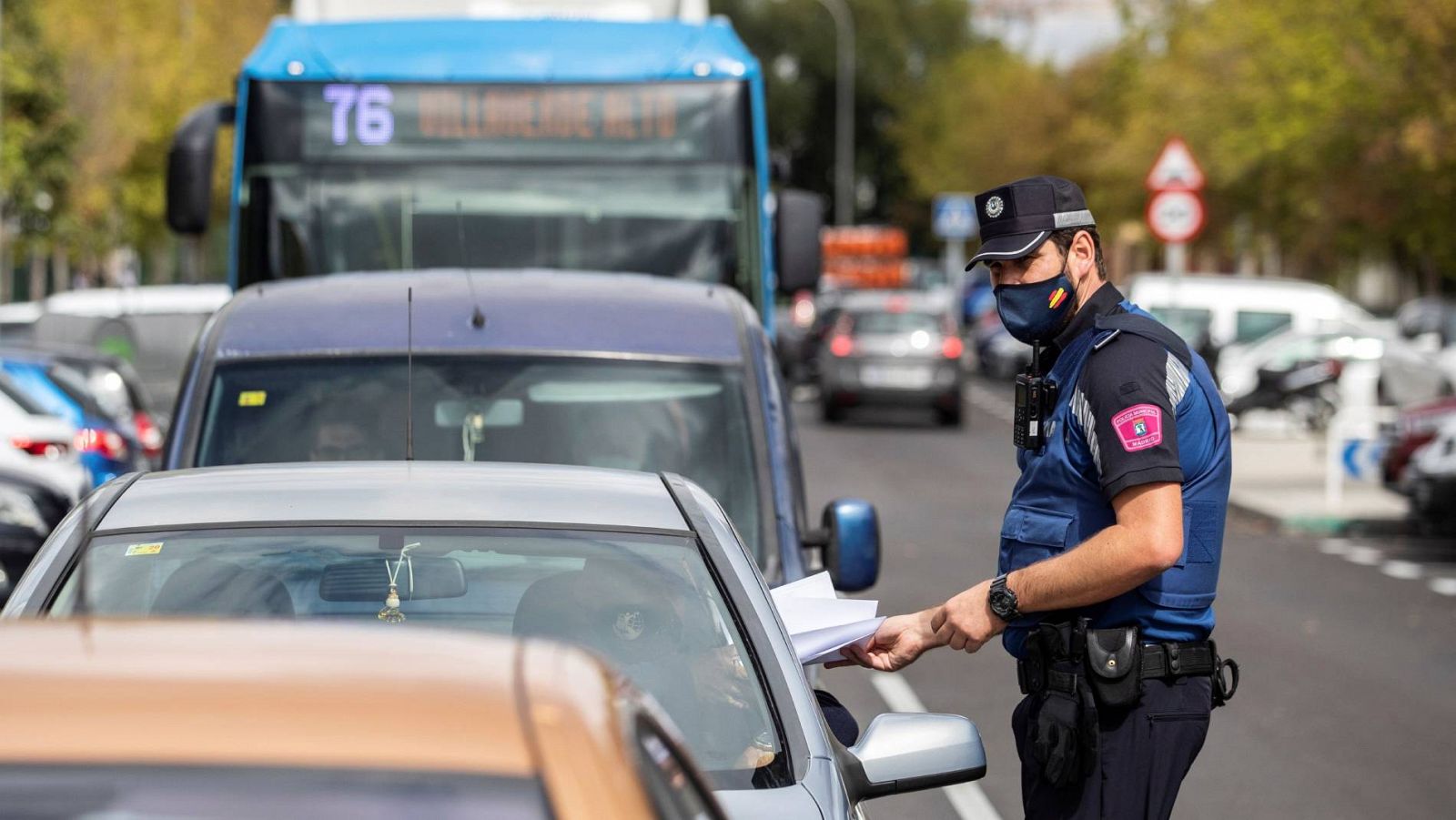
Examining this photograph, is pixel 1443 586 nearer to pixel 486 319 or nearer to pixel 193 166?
pixel 193 166

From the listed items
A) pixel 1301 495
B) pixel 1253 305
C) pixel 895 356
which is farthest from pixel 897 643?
pixel 1253 305

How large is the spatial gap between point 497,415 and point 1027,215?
6.82 feet

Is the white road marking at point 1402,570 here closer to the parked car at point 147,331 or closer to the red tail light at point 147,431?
the red tail light at point 147,431

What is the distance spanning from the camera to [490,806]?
1862mm

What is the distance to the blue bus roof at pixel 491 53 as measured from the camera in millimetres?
10289

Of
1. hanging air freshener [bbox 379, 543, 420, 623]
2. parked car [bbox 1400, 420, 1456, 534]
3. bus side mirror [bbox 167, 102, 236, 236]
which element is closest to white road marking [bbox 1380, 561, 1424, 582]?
parked car [bbox 1400, 420, 1456, 534]

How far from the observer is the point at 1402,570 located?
1525 centimetres

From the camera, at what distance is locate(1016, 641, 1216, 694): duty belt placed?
13.6ft

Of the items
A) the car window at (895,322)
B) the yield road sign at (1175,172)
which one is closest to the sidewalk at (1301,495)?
the yield road sign at (1175,172)

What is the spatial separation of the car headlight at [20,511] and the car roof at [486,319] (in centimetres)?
434

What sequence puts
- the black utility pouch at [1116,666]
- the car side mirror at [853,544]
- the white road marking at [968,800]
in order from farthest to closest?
the white road marking at [968,800] → the car side mirror at [853,544] → the black utility pouch at [1116,666]

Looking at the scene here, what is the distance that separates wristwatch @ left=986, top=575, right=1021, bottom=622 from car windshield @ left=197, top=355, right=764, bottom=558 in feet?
5.38

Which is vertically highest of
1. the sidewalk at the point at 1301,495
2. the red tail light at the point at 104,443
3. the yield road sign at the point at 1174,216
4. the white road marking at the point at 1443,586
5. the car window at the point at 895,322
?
the yield road sign at the point at 1174,216

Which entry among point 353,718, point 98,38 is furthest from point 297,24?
point 98,38
